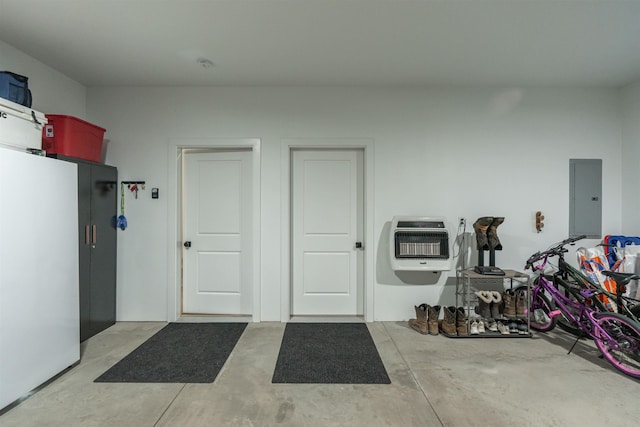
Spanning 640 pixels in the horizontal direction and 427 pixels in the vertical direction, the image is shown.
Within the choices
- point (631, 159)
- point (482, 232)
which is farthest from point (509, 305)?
point (631, 159)

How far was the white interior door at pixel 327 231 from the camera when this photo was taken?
3.50 meters

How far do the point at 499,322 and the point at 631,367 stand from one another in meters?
0.94

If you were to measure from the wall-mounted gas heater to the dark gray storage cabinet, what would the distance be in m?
3.00

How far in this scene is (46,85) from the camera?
2.94m

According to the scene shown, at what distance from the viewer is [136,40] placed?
2.49 metres

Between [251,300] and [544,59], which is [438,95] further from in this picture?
[251,300]

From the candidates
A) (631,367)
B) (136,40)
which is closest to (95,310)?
(136,40)

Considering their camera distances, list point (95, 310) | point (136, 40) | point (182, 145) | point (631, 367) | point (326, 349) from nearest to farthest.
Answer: point (631, 367) < point (136, 40) < point (326, 349) < point (95, 310) < point (182, 145)

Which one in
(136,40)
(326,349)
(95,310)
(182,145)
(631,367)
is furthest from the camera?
(182,145)

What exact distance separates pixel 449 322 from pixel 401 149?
189 centimetres

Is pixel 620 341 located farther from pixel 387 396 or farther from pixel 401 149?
pixel 401 149

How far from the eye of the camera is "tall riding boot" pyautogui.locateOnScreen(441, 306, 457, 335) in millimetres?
2980

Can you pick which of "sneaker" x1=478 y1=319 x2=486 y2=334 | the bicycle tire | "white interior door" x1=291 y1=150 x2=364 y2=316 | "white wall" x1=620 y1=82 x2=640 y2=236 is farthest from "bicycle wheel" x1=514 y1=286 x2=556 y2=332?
"white interior door" x1=291 y1=150 x2=364 y2=316

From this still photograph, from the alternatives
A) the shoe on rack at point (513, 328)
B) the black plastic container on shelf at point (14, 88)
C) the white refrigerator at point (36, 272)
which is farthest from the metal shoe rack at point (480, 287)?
the black plastic container on shelf at point (14, 88)
